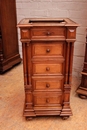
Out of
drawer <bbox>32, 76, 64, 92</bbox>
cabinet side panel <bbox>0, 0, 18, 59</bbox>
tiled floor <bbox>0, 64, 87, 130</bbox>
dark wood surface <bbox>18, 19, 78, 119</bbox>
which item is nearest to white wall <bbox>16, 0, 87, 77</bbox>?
cabinet side panel <bbox>0, 0, 18, 59</bbox>

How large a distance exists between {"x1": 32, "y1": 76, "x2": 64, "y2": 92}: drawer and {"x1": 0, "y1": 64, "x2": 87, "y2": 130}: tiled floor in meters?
0.32

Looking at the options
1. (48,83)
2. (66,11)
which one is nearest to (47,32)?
(48,83)

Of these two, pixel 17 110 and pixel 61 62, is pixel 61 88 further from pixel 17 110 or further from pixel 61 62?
pixel 17 110

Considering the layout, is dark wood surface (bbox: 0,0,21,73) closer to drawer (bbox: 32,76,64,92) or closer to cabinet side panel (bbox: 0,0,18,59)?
cabinet side panel (bbox: 0,0,18,59)

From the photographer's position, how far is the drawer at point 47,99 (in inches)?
57.7

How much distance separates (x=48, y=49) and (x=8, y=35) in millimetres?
1330

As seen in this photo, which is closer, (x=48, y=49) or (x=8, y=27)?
(x=48, y=49)

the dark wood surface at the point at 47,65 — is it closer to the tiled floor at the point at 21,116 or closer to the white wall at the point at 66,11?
the tiled floor at the point at 21,116

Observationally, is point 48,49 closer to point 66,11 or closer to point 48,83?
point 48,83

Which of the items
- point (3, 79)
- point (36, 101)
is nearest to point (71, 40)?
point (36, 101)

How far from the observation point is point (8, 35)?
8.04ft

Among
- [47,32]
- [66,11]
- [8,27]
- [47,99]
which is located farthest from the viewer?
[8,27]

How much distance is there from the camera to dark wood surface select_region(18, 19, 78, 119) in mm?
1242

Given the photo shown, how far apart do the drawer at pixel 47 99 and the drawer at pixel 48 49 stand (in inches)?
15.2
